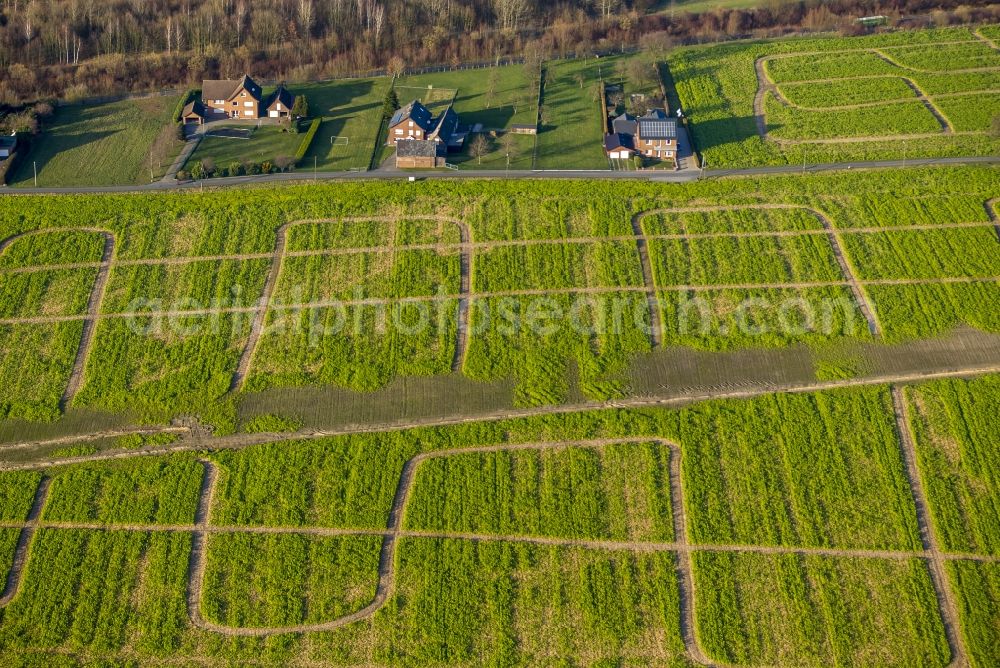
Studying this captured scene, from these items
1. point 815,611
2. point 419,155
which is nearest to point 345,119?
point 419,155

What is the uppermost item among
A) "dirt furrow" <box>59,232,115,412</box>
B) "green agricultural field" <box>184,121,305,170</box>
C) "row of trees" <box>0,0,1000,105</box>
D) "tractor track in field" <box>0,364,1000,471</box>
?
"row of trees" <box>0,0,1000,105</box>

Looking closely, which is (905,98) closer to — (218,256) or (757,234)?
(757,234)

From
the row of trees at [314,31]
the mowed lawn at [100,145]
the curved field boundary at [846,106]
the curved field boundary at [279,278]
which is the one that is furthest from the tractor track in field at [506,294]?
the row of trees at [314,31]

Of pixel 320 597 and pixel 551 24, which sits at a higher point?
pixel 551 24

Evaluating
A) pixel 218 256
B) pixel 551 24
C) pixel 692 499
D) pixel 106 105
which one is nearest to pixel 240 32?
pixel 106 105

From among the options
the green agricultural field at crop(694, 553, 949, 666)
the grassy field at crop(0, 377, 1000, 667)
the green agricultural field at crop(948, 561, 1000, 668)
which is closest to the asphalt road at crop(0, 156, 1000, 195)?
the grassy field at crop(0, 377, 1000, 667)

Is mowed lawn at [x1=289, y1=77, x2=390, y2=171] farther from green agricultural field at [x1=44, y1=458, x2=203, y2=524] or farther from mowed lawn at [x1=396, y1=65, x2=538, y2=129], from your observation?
green agricultural field at [x1=44, y1=458, x2=203, y2=524]

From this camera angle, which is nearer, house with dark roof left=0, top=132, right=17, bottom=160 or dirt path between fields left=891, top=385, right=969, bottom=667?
dirt path between fields left=891, top=385, right=969, bottom=667

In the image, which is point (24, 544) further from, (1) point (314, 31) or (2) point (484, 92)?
(1) point (314, 31)
